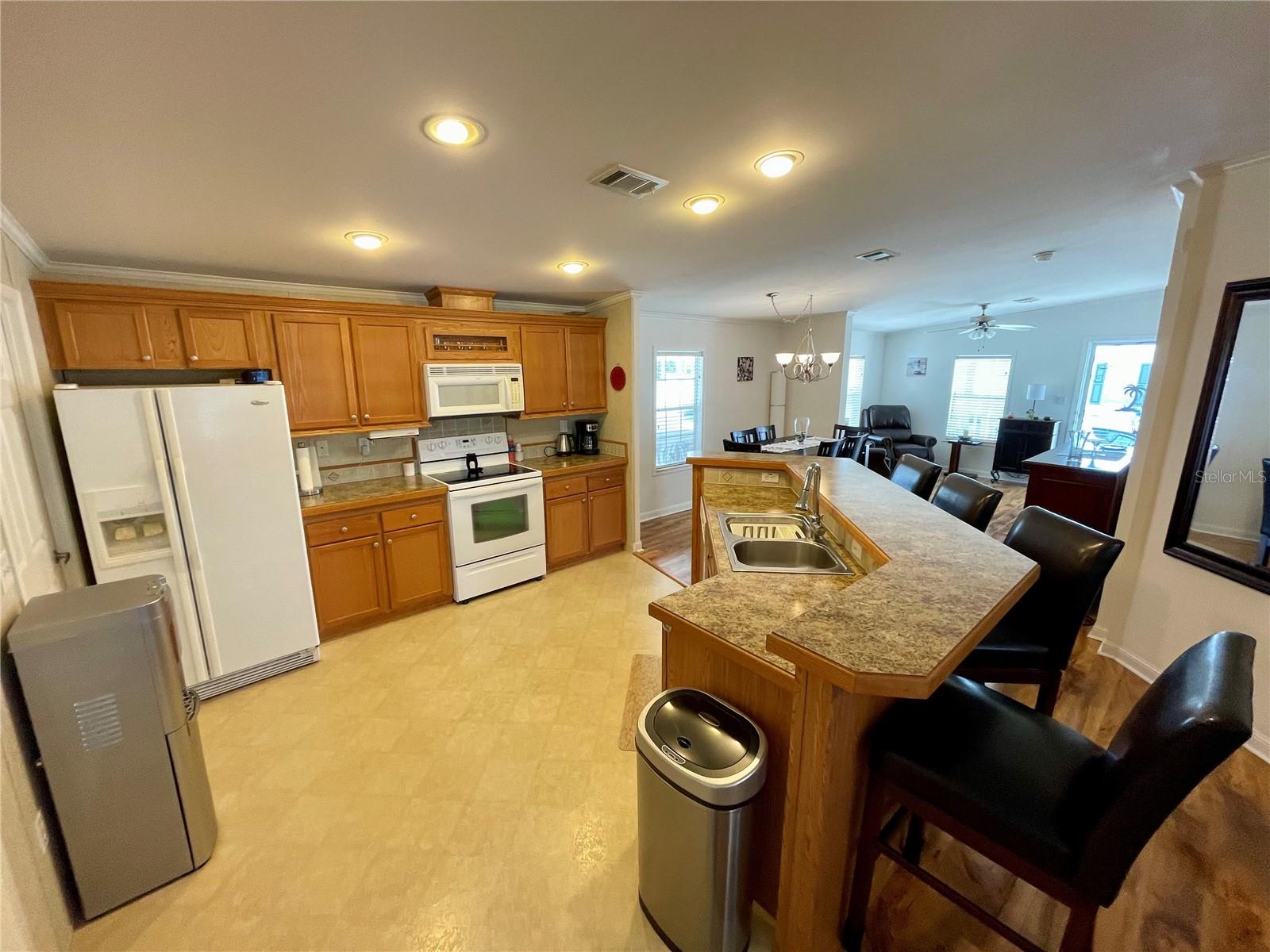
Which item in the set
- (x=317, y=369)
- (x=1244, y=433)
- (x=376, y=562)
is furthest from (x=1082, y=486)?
(x=317, y=369)

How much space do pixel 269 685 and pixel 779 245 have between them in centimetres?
385

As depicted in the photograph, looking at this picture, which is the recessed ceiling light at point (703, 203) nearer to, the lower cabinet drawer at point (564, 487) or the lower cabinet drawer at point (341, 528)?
the lower cabinet drawer at point (564, 487)

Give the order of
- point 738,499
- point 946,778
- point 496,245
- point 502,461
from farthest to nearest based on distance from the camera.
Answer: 1. point 502,461
2. point 738,499
3. point 496,245
4. point 946,778

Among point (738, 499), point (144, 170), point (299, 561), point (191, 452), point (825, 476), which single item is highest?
point (144, 170)

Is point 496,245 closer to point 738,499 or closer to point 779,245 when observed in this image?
point 779,245

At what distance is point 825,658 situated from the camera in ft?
3.16

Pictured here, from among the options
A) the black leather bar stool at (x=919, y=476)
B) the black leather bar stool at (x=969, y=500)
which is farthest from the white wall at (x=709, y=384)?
the black leather bar stool at (x=969, y=500)

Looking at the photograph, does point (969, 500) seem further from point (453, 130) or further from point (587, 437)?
point (587, 437)

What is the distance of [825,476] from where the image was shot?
2705mm

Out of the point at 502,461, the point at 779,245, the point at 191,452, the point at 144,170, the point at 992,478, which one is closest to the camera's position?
the point at 144,170

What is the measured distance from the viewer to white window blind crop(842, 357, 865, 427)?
7.78m

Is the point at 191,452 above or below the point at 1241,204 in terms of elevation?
below

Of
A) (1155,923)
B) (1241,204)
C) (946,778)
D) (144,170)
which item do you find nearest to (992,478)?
(1241,204)

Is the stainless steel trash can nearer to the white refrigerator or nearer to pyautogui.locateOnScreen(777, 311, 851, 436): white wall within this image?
the white refrigerator
